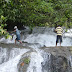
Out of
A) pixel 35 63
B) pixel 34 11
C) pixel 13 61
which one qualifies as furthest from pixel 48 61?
pixel 34 11

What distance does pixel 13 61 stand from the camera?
27.5 feet

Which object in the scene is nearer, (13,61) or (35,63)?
(35,63)

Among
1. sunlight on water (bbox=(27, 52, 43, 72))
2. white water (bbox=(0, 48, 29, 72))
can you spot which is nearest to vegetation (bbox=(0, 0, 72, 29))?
white water (bbox=(0, 48, 29, 72))

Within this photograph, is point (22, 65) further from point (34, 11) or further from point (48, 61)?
point (34, 11)

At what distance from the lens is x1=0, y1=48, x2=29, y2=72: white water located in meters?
7.98

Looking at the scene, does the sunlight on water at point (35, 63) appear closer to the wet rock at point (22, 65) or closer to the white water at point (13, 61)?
the wet rock at point (22, 65)

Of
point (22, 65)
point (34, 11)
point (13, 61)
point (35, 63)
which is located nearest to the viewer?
point (22, 65)

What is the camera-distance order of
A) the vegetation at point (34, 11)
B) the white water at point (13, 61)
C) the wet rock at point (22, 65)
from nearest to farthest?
the wet rock at point (22, 65) < the white water at point (13, 61) < the vegetation at point (34, 11)

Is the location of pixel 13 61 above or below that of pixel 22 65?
above

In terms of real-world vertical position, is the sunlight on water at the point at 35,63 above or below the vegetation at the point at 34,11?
below

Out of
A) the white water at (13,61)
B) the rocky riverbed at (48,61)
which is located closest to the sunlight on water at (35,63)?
the rocky riverbed at (48,61)

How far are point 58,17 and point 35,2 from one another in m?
2.51

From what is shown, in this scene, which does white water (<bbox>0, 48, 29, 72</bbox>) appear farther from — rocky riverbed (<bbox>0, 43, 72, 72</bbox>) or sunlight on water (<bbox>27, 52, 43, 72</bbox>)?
sunlight on water (<bbox>27, 52, 43, 72</bbox>)

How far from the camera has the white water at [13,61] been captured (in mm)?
7980
